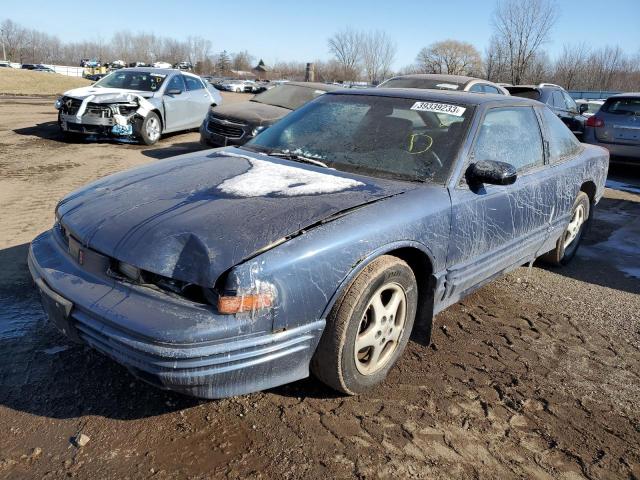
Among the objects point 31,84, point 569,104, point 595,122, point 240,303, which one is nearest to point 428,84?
point 595,122

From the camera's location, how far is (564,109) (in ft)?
40.7

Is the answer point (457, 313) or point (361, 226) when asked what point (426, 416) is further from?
point (457, 313)

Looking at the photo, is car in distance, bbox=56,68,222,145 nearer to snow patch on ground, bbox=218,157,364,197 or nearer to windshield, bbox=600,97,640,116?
snow patch on ground, bbox=218,157,364,197

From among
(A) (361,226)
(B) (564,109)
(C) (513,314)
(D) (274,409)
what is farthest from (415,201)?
(B) (564,109)

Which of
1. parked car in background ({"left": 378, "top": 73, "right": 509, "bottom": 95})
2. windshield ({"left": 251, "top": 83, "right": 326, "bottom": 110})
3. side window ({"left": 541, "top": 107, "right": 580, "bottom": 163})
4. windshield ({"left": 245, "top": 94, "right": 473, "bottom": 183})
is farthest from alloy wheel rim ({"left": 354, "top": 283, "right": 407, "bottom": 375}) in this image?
windshield ({"left": 251, "top": 83, "right": 326, "bottom": 110})

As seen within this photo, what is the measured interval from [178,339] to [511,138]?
2.81m

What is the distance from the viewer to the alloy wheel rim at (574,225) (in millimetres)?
4918

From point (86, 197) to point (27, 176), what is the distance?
16.5ft

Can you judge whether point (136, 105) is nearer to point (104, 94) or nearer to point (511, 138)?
point (104, 94)

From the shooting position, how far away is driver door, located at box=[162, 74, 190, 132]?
35.5ft

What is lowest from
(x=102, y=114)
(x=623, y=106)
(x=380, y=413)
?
(x=380, y=413)

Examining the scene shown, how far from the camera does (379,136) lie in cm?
345

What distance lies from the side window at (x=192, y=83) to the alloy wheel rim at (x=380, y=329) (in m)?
10.1

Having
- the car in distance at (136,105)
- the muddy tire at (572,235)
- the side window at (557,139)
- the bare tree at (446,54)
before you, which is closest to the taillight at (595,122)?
the muddy tire at (572,235)
